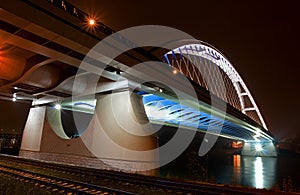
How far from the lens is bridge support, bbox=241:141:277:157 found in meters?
76.9

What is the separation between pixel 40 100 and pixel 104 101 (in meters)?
10.7

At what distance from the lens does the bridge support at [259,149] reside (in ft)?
252

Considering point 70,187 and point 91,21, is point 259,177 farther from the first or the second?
point 91,21

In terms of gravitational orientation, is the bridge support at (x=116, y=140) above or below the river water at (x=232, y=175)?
above

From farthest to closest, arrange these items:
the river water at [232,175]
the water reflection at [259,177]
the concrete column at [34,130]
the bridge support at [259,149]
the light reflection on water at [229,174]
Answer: the bridge support at [259,149] → the concrete column at [34,130] → the water reflection at [259,177] → the light reflection on water at [229,174] → the river water at [232,175]

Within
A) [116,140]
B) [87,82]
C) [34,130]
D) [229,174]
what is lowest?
[229,174]

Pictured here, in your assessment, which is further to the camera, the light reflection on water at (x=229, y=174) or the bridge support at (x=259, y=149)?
the bridge support at (x=259, y=149)

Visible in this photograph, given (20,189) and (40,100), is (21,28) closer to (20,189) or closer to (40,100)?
(20,189)

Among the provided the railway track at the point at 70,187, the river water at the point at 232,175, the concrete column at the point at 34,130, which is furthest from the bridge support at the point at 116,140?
the railway track at the point at 70,187

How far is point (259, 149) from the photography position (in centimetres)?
7862

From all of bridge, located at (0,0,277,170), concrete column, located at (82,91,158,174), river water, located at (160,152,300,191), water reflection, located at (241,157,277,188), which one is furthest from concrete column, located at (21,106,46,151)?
water reflection, located at (241,157,277,188)

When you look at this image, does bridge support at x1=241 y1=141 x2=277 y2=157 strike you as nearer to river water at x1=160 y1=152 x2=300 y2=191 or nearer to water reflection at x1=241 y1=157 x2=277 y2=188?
water reflection at x1=241 y1=157 x2=277 y2=188

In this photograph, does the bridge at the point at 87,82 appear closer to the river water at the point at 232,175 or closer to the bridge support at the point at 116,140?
the bridge support at the point at 116,140

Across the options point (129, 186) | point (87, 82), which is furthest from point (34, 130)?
point (129, 186)
